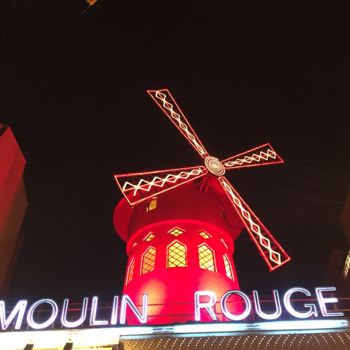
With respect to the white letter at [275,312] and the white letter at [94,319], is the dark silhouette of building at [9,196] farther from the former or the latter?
the white letter at [275,312]

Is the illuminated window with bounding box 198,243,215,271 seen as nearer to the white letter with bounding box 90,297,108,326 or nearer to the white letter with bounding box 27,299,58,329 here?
the white letter with bounding box 90,297,108,326

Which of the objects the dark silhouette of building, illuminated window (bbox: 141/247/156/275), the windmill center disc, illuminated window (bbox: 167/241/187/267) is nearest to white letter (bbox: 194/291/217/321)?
illuminated window (bbox: 167/241/187/267)

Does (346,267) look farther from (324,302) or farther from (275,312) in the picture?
(275,312)

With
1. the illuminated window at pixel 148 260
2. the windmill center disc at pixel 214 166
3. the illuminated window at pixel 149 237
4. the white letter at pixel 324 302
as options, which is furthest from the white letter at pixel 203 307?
the windmill center disc at pixel 214 166

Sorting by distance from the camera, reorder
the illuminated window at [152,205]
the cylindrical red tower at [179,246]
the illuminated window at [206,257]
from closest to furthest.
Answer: the cylindrical red tower at [179,246], the illuminated window at [206,257], the illuminated window at [152,205]

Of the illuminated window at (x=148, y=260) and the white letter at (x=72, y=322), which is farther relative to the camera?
the illuminated window at (x=148, y=260)

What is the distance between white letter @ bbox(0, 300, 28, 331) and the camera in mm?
8195

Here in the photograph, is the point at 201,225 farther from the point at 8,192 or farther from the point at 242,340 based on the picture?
the point at 8,192

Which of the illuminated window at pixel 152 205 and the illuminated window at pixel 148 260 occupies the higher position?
the illuminated window at pixel 152 205

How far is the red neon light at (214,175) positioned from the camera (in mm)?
10992

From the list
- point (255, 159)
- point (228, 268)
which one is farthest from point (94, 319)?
point (255, 159)

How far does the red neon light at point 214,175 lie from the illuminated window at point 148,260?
1264 millimetres

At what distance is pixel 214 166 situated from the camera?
40.2 feet

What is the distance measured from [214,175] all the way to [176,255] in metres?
2.46
